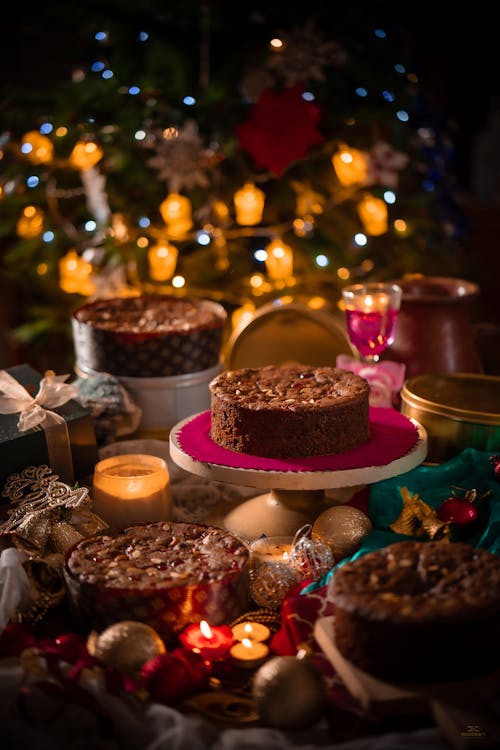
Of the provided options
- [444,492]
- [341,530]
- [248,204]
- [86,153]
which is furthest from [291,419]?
[86,153]

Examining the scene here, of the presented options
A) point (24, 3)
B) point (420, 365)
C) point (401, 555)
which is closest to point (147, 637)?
point (401, 555)

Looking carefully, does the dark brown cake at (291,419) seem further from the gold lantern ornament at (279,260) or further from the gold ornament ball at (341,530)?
the gold lantern ornament at (279,260)

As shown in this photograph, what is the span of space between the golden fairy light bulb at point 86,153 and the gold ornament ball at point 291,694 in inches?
94.9

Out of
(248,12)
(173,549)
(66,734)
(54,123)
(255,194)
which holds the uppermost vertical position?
(248,12)

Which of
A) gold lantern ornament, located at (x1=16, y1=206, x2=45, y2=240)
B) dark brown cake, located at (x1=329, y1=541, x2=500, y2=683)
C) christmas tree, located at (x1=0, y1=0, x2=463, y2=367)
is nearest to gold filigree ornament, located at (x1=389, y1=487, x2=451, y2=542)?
dark brown cake, located at (x1=329, y1=541, x2=500, y2=683)

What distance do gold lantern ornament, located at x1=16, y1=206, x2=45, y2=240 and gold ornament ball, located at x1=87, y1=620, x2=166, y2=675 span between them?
2422mm

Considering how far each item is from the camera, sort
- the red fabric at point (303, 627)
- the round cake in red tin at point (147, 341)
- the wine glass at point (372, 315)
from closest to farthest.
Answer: the red fabric at point (303, 627) → the wine glass at point (372, 315) → the round cake in red tin at point (147, 341)

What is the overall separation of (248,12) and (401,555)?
268cm

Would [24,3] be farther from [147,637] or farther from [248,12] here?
[147,637]

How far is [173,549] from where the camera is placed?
4.56 feet

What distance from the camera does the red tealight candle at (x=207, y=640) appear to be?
1.25m

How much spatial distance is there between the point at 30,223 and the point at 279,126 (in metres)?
1.05

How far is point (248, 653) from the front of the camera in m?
1.26

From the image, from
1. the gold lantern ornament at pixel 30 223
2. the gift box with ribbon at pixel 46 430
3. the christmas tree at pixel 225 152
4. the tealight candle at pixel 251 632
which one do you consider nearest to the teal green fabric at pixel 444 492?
the tealight candle at pixel 251 632
